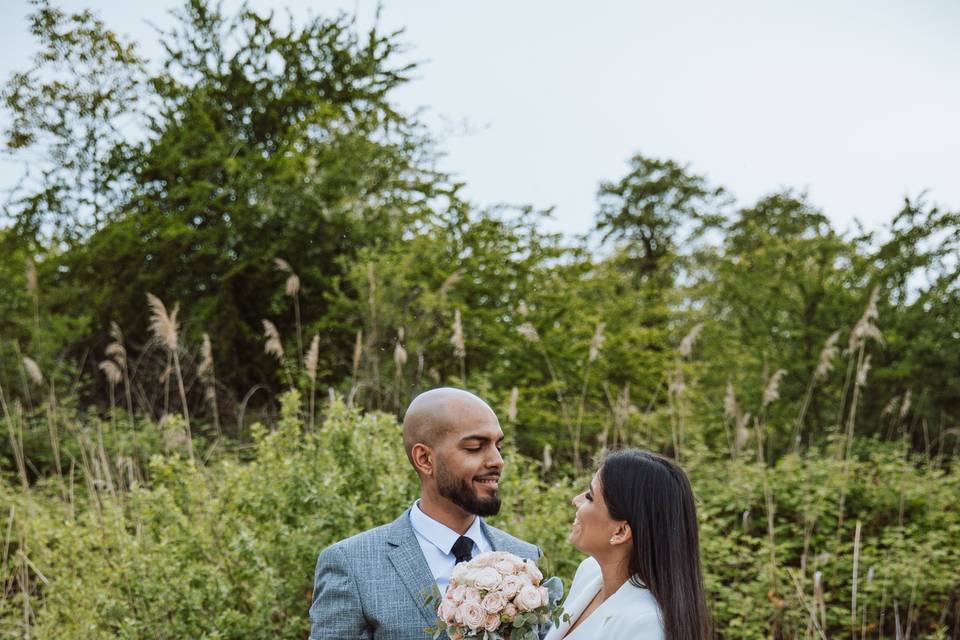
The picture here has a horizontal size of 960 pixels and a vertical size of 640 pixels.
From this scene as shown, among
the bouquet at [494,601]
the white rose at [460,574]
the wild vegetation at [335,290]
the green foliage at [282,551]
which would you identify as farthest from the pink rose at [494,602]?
the wild vegetation at [335,290]

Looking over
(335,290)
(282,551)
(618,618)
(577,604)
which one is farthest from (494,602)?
(335,290)

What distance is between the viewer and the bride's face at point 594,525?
3.04 meters

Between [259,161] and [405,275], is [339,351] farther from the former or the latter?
[259,161]

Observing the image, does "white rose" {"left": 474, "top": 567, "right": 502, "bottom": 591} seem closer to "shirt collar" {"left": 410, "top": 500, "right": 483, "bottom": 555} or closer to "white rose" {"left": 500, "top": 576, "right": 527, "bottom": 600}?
"white rose" {"left": 500, "top": 576, "right": 527, "bottom": 600}

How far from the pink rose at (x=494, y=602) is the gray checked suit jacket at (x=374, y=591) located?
38cm

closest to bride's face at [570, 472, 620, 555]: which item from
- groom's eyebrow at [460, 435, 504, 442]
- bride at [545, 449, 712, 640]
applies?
bride at [545, 449, 712, 640]

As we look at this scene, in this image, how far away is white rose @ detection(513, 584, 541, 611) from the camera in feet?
8.45

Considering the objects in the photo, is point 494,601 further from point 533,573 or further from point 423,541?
point 423,541

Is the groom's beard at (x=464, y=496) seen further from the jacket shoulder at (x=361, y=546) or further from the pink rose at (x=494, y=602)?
the pink rose at (x=494, y=602)

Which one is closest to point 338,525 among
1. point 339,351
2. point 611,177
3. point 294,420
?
point 294,420

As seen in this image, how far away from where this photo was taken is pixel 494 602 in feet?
8.29

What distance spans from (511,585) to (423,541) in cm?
63

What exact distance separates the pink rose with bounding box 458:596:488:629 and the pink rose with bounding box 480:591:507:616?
14 millimetres

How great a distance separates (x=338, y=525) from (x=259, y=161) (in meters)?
8.50
